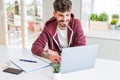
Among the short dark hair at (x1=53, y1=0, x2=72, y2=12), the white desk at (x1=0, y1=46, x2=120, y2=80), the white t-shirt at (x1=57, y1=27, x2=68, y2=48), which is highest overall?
the short dark hair at (x1=53, y1=0, x2=72, y2=12)

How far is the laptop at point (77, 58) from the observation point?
1553 mm

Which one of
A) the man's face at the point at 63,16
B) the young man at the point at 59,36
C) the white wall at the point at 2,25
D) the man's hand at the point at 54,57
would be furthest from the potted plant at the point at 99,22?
the white wall at the point at 2,25

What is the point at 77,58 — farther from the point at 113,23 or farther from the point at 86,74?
the point at 113,23

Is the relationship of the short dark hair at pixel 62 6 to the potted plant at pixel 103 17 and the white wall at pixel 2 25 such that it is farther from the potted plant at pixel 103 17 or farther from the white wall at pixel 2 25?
the white wall at pixel 2 25

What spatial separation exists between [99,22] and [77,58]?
171 centimetres

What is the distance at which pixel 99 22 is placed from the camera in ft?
10.5

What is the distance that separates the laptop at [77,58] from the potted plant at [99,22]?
1.60m

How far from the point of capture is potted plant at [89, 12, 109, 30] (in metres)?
3.21

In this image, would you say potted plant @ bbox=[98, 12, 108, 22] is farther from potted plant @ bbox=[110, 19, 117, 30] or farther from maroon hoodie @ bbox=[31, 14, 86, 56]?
maroon hoodie @ bbox=[31, 14, 86, 56]

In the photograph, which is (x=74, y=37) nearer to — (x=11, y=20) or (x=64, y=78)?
(x=64, y=78)

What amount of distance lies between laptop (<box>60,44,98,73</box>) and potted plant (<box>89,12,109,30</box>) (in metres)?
1.60

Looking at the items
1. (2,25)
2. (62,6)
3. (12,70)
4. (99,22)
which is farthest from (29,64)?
(2,25)

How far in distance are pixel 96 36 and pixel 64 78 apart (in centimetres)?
155

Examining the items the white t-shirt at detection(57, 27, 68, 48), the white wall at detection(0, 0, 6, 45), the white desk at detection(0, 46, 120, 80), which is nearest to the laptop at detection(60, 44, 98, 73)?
the white desk at detection(0, 46, 120, 80)
